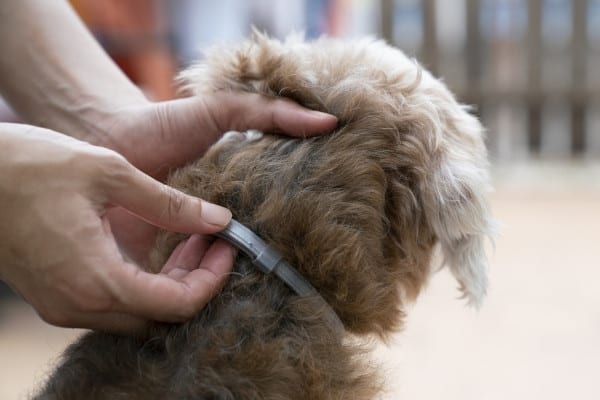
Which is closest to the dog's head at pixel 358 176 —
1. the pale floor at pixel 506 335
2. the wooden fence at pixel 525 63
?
the pale floor at pixel 506 335

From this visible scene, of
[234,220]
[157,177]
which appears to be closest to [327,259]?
[234,220]

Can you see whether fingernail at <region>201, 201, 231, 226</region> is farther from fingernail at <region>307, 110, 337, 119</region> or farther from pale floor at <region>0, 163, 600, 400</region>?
pale floor at <region>0, 163, 600, 400</region>

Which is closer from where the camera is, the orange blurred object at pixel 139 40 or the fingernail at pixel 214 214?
the fingernail at pixel 214 214

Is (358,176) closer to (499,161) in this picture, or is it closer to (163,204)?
(163,204)

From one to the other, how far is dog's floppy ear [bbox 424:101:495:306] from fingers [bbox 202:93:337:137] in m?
0.25

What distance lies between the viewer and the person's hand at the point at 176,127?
1.52m

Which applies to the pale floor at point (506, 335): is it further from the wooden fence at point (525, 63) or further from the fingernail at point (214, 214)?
the wooden fence at point (525, 63)

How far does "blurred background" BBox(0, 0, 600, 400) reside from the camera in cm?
285

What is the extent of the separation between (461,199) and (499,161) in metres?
5.62

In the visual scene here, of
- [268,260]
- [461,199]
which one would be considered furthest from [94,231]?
[461,199]

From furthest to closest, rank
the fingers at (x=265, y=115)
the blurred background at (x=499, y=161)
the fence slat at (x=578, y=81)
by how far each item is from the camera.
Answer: the fence slat at (x=578, y=81), the blurred background at (x=499, y=161), the fingers at (x=265, y=115)

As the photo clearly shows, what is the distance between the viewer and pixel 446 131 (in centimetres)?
162

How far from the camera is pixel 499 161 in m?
6.97

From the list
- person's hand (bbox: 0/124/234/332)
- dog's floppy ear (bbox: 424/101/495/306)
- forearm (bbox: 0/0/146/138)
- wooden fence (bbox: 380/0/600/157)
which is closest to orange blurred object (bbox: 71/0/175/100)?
wooden fence (bbox: 380/0/600/157)
